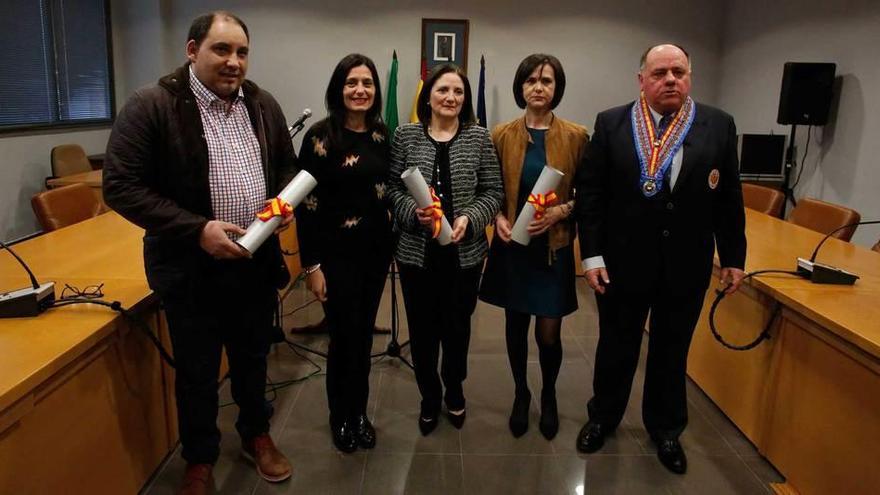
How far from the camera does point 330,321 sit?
207 centimetres

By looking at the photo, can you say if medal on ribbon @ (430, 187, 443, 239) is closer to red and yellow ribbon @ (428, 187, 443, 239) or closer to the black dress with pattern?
red and yellow ribbon @ (428, 187, 443, 239)

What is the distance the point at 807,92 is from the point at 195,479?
4460 millimetres

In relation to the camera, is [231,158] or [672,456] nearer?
[231,158]

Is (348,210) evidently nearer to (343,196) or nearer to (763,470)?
(343,196)

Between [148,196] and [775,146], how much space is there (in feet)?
14.9

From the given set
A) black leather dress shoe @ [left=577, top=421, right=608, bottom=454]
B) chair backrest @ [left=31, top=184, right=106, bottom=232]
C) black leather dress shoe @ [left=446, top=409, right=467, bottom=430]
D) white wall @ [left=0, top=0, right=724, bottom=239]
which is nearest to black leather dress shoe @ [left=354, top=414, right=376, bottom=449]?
black leather dress shoe @ [left=446, top=409, right=467, bottom=430]

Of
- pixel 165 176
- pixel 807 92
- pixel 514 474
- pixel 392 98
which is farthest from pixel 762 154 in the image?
pixel 165 176

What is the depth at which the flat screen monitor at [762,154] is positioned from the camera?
4.55m

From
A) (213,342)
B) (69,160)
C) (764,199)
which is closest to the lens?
(213,342)

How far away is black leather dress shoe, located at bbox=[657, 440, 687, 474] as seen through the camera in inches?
83.4

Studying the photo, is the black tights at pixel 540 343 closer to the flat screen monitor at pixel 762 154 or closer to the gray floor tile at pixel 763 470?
the gray floor tile at pixel 763 470

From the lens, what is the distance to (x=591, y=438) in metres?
2.23

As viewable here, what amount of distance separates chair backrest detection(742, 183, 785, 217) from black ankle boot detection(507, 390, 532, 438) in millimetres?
1991

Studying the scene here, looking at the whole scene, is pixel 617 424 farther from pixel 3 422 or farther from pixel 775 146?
pixel 775 146
